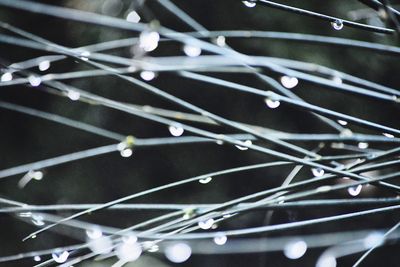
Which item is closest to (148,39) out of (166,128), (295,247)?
(295,247)

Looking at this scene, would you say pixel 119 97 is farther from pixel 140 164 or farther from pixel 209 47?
pixel 209 47

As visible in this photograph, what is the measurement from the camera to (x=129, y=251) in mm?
430

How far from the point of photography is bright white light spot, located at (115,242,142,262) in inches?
16.8

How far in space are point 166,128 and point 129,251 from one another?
1152mm

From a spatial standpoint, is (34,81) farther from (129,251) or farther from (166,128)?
(166,128)

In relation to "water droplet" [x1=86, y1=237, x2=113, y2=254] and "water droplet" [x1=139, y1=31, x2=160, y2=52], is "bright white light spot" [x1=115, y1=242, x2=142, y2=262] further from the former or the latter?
"water droplet" [x1=139, y1=31, x2=160, y2=52]

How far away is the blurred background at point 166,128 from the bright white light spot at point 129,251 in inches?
36.0

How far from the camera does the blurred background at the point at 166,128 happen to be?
1.39m

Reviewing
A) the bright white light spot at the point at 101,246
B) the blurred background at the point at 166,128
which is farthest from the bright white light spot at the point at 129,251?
the blurred background at the point at 166,128

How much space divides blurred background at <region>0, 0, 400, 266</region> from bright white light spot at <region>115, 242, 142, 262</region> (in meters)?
0.91

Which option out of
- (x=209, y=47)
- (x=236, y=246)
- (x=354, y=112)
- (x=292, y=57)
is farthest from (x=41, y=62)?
(x=236, y=246)

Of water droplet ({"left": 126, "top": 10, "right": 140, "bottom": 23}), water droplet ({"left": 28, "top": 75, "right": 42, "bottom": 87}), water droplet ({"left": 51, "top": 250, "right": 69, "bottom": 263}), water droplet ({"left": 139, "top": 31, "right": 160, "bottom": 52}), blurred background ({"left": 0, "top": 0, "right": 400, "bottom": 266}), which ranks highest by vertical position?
blurred background ({"left": 0, "top": 0, "right": 400, "bottom": 266})

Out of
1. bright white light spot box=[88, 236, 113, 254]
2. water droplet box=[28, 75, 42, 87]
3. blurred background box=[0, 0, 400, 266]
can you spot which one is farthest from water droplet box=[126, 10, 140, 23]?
blurred background box=[0, 0, 400, 266]

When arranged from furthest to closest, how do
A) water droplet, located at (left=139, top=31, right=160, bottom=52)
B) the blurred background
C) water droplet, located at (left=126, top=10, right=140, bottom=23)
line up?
the blurred background, water droplet, located at (left=126, top=10, right=140, bottom=23), water droplet, located at (left=139, top=31, right=160, bottom=52)
